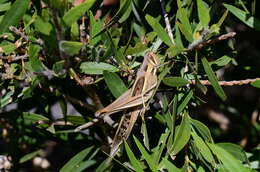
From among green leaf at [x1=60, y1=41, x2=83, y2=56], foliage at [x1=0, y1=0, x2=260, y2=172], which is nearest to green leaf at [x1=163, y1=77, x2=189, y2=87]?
foliage at [x1=0, y1=0, x2=260, y2=172]

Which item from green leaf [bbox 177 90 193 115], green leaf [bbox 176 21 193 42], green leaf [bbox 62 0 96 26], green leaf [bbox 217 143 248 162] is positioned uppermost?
green leaf [bbox 62 0 96 26]

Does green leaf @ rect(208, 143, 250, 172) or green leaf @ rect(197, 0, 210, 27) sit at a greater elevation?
green leaf @ rect(197, 0, 210, 27)

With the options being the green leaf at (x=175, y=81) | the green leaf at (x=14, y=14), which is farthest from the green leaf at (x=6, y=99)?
the green leaf at (x=175, y=81)

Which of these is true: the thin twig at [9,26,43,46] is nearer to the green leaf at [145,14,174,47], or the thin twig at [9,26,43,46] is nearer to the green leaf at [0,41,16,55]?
the green leaf at [0,41,16,55]

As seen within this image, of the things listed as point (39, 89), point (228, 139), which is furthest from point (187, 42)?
point (228, 139)

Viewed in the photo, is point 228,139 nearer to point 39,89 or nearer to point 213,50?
point 213,50

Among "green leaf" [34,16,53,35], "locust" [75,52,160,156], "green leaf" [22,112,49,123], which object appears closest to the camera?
"green leaf" [34,16,53,35]

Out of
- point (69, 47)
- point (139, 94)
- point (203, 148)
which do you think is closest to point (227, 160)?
point (203, 148)
